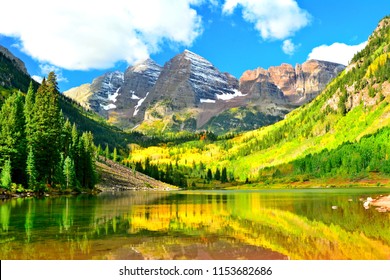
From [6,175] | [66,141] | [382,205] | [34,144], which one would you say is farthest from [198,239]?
[66,141]

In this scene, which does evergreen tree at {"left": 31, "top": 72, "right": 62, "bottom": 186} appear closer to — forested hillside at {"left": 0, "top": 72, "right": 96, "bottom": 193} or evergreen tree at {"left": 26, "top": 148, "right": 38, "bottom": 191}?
forested hillside at {"left": 0, "top": 72, "right": 96, "bottom": 193}

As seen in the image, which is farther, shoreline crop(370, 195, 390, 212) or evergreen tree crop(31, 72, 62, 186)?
evergreen tree crop(31, 72, 62, 186)

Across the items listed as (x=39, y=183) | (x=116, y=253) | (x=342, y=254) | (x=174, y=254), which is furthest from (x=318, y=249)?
(x=39, y=183)

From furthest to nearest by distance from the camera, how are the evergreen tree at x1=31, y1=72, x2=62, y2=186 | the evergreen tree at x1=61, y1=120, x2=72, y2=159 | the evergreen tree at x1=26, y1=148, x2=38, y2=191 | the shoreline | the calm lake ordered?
the evergreen tree at x1=61, y1=120, x2=72, y2=159
the evergreen tree at x1=31, y1=72, x2=62, y2=186
the evergreen tree at x1=26, y1=148, x2=38, y2=191
the shoreline
the calm lake

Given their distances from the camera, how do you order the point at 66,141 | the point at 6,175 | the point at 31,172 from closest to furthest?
the point at 6,175 < the point at 31,172 < the point at 66,141

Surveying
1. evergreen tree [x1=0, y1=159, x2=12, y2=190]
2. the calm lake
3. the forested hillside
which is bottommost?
the calm lake

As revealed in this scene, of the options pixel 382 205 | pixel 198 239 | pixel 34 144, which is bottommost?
pixel 198 239

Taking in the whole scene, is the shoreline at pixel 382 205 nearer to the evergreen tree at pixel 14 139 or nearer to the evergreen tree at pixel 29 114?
the evergreen tree at pixel 14 139

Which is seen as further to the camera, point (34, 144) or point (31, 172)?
point (34, 144)

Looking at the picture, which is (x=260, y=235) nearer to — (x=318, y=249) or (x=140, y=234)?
(x=318, y=249)

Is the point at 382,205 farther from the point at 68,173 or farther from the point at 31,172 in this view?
the point at 68,173

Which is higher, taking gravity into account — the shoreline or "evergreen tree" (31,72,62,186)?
"evergreen tree" (31,72,62,186)

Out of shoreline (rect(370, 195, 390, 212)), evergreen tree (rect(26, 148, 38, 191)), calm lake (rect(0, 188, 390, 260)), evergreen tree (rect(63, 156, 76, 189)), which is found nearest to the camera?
calm lake (rect(0, 188, 390, 260))

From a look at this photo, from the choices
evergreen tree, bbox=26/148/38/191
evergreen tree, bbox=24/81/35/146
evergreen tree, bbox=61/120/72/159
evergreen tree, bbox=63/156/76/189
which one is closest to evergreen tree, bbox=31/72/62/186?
evergreen tree, bbox=24/81/35/146
